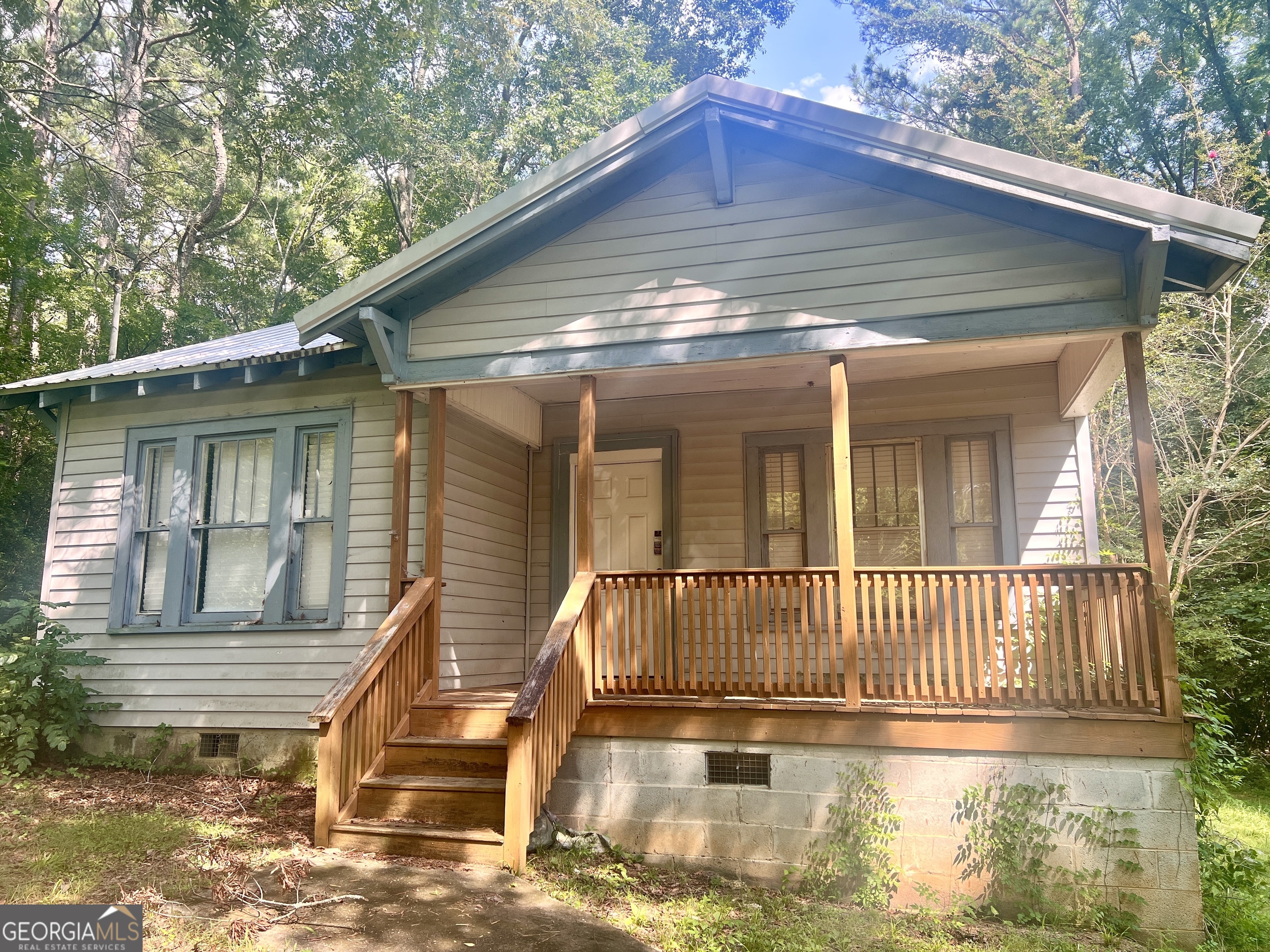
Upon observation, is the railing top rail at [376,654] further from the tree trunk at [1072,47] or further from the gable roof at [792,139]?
the tree trunk at [1072,47]

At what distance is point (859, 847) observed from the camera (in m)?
5.63

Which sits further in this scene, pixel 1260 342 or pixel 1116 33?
pixel 1116 33

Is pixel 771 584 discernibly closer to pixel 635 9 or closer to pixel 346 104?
pixel 346 104

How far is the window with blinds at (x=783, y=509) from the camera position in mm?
8195

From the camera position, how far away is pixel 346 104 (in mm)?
14984

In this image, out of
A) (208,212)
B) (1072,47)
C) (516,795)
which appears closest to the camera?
(516,795)

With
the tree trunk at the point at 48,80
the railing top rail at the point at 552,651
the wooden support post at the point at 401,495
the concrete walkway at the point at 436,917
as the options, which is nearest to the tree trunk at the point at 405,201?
the tree trunk at the point at 48,80

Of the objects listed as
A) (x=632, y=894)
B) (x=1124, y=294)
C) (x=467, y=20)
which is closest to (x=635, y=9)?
(x=467, y=20)

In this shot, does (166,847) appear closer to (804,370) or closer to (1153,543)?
(804,370)

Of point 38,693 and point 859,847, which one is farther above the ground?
point 38,693

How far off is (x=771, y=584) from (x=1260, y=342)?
32.5ft

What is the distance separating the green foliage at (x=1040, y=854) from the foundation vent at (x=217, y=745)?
6.19 meters

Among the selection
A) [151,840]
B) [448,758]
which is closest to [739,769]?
[448,758]

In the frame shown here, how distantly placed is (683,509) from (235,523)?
4282mm
